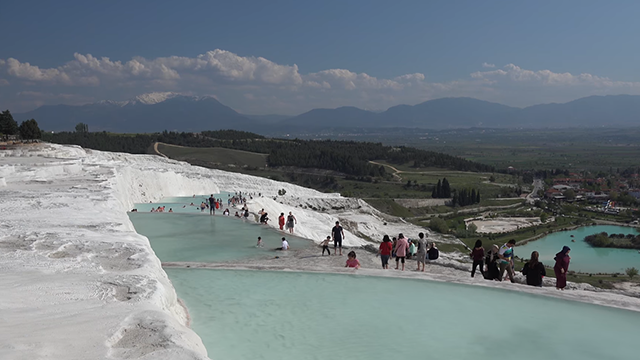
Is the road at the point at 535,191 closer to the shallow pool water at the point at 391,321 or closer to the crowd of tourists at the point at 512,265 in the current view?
the crowd of tourists at the point at 512,265

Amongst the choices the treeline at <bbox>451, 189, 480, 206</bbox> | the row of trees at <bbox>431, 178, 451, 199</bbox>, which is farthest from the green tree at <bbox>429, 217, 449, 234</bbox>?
the row of trees at <bbox>431, 178, 451, 199</bbox>

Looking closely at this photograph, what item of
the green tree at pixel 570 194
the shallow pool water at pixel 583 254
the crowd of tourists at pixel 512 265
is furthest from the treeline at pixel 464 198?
the crowd of tourists at pixel 512 265

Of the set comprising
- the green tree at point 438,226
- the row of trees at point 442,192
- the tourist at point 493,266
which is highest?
the tourist at point 493,266

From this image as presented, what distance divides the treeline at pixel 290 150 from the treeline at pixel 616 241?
167ft

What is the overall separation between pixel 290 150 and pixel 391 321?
118901 mm

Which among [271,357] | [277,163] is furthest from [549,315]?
[277,163]

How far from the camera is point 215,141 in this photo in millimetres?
136000

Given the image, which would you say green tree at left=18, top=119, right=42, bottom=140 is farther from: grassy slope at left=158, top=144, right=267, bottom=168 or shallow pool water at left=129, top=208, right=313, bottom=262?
grassy slope at left=158, top=144, right=267, bottom=168

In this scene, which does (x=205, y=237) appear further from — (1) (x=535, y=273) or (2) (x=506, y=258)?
(1) (x=535, y=273)

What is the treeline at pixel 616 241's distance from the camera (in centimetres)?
6303

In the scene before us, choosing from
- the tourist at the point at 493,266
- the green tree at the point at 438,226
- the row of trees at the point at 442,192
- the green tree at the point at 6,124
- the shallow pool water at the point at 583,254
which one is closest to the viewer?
the tourist at the point at 493,266

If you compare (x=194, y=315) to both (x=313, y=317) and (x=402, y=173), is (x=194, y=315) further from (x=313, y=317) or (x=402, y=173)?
(x=402, y=173)

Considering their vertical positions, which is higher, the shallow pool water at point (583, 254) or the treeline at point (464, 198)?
the treeline at point (464, 198)

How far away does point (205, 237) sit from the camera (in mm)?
16578
